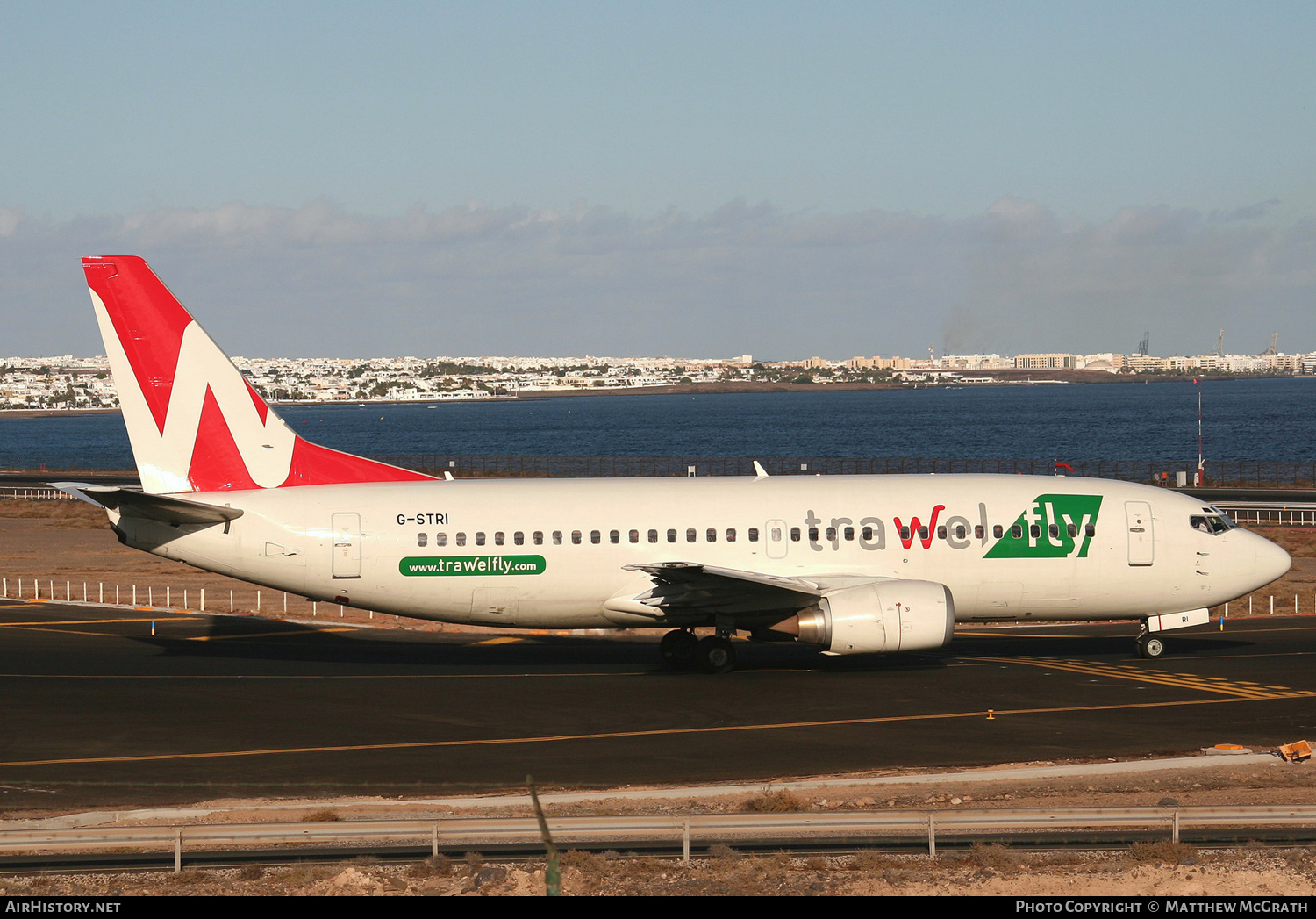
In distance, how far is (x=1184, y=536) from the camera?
33719 millimetres

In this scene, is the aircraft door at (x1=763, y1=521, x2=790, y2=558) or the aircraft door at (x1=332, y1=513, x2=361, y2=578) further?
the aircraft door at (x1=763, y1=521, x2=790, y2=558)

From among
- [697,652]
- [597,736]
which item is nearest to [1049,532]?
[697,652]

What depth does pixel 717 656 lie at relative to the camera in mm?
32531

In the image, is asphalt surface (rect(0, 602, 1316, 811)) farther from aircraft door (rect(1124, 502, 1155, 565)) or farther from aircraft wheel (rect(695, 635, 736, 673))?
aircraft door (rect(1124, 502, 1155, 565))

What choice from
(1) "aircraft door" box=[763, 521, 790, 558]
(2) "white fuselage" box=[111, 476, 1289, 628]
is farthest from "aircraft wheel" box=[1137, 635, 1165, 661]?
(1) "aircraft door" box=[763, 521, 790, 558]

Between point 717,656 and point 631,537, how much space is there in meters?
3.76

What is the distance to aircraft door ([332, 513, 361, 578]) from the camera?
105ft

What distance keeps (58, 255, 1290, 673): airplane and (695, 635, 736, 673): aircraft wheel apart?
55 millimetres

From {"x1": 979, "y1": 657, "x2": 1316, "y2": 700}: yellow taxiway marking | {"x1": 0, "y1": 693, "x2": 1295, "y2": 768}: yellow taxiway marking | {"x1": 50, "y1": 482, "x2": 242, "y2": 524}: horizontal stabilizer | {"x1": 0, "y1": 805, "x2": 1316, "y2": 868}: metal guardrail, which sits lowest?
{"x1": 0, "y1": 805, "x2": 1316, "y2": 868}: metal guardrail

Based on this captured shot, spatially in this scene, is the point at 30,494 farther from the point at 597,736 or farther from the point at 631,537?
the point at 597,736
